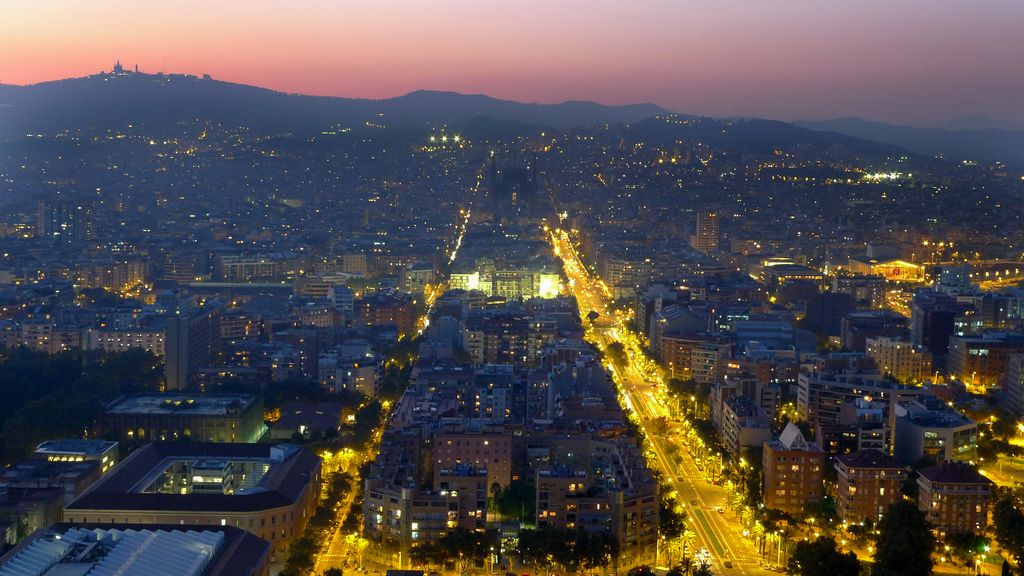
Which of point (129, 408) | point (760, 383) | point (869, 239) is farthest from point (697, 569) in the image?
point (869, 239)

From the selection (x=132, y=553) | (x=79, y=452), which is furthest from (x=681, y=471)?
(x=132, y=553)

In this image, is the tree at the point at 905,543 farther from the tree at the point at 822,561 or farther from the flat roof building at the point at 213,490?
the flat roof building at the point at 213,490

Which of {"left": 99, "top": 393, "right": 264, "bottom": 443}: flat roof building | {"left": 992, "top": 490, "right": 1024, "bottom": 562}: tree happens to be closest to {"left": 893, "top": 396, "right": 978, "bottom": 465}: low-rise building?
{"left": 992, "top": 490, "right": 1024, "bottom": 562}: tree

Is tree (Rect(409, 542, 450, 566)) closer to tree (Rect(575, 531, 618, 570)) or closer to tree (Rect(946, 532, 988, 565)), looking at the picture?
tree (Rect(575, 531, 618, 570))

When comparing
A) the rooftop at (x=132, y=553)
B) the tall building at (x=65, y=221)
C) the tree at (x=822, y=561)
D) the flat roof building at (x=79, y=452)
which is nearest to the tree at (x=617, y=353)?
the flat roof building at (x=79, y=452)

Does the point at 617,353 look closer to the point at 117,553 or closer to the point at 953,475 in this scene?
the point at 953,475

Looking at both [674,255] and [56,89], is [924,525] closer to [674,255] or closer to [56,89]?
[674,255]
